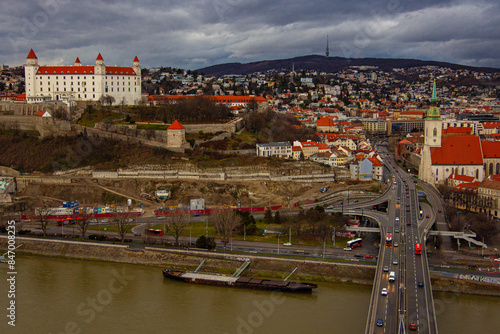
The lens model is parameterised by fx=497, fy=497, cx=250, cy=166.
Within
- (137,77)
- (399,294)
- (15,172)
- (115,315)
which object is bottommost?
(115,315)

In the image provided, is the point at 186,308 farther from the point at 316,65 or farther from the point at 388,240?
the point at 316,65

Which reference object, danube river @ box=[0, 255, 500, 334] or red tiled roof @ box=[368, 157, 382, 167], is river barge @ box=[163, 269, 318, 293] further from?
red tiled roof @ box=[368, 157, 382, 167]

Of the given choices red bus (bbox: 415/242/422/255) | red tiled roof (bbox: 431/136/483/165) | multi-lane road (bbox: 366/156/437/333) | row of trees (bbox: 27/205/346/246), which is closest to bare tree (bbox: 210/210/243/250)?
row of trees (bbox: 27/205/346/246)

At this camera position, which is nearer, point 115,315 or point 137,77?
point 115,315

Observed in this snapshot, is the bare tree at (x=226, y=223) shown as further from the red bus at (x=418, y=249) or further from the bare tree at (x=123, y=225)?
the red bus at (x=418, y=249)

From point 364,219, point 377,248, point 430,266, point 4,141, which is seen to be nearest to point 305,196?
point 364,219

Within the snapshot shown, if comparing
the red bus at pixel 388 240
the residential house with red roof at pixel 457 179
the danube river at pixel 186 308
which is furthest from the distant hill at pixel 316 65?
the danube river at pixel 186 308

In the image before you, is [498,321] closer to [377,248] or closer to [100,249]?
[377,248]
